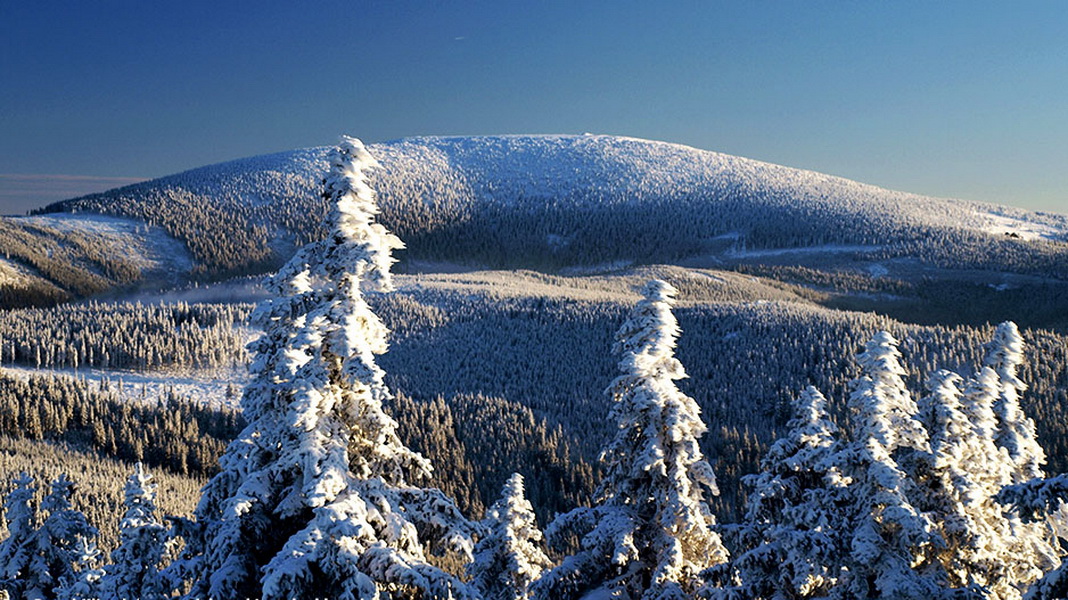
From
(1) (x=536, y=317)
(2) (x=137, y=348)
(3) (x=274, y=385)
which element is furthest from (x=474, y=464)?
(3) (x=274, y=385)

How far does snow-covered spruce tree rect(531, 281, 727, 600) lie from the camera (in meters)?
18.7

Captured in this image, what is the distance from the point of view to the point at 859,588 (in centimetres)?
1703

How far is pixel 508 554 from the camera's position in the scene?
2531 cm

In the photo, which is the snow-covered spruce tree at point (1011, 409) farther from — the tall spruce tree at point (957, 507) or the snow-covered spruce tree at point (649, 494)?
the snow-covered spruce tree at point (649, 494)

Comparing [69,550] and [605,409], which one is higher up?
[69,550]

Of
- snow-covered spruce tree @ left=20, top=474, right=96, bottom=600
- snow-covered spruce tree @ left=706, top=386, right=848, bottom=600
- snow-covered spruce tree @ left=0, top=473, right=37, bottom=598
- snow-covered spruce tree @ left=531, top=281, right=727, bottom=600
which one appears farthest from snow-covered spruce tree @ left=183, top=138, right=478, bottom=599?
snow-covered spruce tree @ left=0, top=473, right=37, bottom=598

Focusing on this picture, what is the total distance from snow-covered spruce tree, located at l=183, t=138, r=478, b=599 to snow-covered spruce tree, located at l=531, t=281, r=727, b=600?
6530 millimetres

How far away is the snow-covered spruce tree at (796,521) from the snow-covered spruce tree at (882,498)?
0.43 metres

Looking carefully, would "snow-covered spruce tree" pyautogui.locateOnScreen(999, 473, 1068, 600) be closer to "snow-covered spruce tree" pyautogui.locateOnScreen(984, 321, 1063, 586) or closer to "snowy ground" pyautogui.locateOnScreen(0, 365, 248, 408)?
"snow-covered spruce tree" pyautogui.locateOnScreen(984, 321, 1063, 586)

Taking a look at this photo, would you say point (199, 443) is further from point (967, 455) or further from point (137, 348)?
point (967, 455)

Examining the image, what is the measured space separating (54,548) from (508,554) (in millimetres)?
15437

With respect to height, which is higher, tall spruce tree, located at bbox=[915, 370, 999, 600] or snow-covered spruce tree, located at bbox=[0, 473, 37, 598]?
tall spruce tree, located at bbox=[915, 370, 999, 600]

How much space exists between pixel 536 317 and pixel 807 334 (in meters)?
54.8

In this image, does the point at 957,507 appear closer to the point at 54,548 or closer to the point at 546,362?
the point at 54,548
